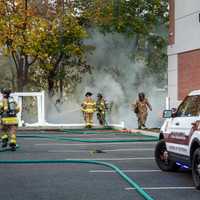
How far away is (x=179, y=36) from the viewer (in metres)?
26.3

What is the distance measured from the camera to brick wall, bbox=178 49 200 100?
985 inches

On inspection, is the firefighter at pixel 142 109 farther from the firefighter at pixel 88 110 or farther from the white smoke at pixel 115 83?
the white smoke at pixel 115 83

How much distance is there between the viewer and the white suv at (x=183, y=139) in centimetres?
978

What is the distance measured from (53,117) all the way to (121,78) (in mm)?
4518

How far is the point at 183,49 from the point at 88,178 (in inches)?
619

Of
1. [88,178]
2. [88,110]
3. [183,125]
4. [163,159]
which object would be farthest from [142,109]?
[183,125]

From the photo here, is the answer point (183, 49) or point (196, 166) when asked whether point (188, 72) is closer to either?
point (183, 49)

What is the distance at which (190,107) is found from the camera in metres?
10.8

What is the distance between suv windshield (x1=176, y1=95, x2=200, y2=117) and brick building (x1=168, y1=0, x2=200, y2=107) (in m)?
13.4

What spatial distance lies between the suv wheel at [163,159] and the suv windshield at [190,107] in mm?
1015

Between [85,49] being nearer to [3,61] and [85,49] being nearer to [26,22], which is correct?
[26,22]

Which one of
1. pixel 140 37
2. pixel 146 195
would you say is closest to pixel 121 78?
pixel 140 37

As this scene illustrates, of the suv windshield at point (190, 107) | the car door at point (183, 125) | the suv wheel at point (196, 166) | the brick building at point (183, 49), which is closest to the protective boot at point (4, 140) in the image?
the car door at point (183, 125)

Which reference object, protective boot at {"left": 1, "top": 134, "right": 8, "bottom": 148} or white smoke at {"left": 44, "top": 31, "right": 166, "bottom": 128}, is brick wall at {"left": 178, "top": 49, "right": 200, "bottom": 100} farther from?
protective boot at {"left": 1, "top": 134, "right": 8, "bottom": 148}
